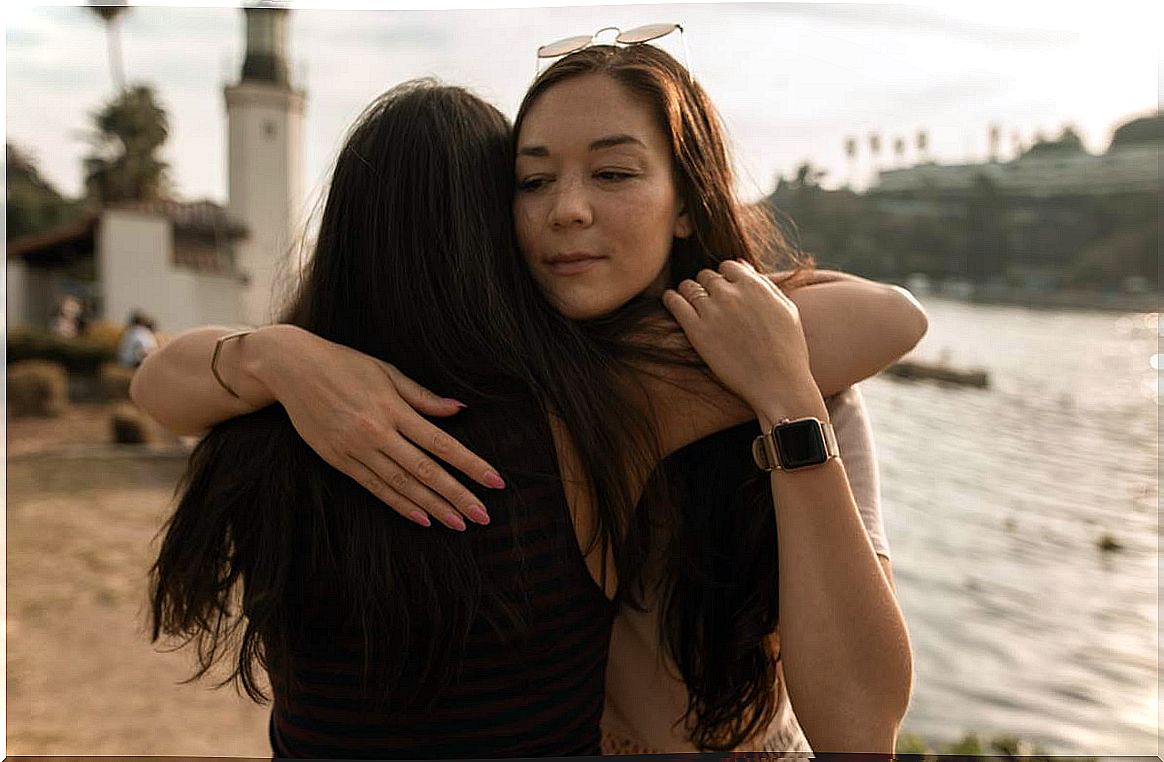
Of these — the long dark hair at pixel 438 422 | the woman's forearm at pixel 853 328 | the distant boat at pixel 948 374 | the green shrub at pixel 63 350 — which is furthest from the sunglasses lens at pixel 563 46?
the green shrub at pixel 63 350

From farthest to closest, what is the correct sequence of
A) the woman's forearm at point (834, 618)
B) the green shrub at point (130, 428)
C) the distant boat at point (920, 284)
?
the green shrub at point (130, 428) → the distant boat at point (920, 284) → the woman's forearm at point (834, 618)

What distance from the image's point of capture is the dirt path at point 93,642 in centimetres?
A: 447

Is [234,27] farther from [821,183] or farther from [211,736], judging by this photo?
[821,183]

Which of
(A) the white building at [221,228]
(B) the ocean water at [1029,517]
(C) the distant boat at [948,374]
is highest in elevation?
(A) the white building at [221,228]

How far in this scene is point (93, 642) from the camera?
560cm

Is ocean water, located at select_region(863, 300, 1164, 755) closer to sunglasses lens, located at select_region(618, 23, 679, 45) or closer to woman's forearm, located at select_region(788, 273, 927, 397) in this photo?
woman's forearm, located at select_region(788, 273, 927, 397)

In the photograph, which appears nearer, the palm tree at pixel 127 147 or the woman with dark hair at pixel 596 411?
the woman with dark hair at pixel 596 411

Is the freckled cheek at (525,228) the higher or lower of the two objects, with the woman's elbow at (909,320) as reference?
higher

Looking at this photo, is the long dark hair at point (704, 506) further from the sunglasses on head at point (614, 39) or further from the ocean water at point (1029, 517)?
the ocean water at point (1029, 517)

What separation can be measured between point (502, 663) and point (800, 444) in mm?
416

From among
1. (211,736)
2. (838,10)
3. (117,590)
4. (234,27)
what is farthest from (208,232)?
(838,10)

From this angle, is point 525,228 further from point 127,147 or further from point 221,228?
point 127,147

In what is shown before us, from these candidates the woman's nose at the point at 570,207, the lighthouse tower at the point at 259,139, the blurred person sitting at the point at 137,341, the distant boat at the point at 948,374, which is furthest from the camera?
the lighthouse tower at the point at 259,139

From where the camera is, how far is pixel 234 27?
1316cm
